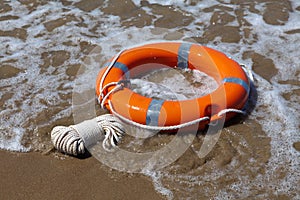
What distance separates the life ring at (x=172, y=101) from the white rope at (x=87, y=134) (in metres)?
0.12

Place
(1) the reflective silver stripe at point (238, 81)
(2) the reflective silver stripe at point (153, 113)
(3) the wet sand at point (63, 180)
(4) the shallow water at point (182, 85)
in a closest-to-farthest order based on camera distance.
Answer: (3) the wet sand at point (63, 180) → (4) the shallow water at point (182, 85) → (2) the reflective silver stripe at point (153, 113) → (1) the reflective silver stripe at point (238, 81)

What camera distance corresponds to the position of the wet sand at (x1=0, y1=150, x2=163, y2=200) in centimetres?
279

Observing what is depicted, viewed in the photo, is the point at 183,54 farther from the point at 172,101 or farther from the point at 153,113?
the point at 153,113

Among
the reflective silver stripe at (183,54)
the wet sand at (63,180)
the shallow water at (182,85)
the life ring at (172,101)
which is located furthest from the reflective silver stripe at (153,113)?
the reflective silver stripe at (183,54)

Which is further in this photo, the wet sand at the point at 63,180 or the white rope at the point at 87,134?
the white rope at the point at 87,134

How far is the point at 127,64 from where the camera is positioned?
12.0ft

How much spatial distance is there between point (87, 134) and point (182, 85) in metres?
1.11

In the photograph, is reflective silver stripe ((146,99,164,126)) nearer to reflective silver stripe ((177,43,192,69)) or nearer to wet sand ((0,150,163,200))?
wet sand ((0,150,163,200))

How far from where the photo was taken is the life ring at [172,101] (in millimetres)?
3143

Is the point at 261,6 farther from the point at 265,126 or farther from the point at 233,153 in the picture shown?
the point at 233,153

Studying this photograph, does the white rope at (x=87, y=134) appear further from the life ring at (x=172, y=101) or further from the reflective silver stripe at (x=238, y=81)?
the reflective silver stripe at (x=238, y=81)

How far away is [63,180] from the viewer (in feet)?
9.46

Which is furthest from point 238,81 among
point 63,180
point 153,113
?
point 63,180

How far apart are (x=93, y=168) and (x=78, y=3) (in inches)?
117
